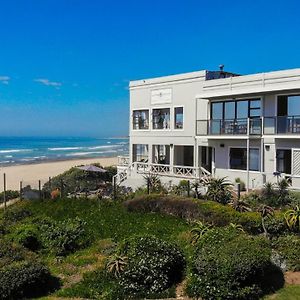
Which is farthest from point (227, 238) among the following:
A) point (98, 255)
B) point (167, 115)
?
point (167, 115)

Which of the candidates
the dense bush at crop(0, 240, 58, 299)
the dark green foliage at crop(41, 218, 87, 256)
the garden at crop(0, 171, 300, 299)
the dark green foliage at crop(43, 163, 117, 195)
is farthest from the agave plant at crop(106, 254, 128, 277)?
the dark green foliage at crop(43, 163, 117, 195)

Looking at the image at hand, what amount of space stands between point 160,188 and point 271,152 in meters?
6.49

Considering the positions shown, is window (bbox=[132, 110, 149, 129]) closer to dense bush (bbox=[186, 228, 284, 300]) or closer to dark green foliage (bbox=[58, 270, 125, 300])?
dark green foliage (bbox=[58, 270, 125, 300])

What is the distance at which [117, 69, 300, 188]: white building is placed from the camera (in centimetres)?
2350

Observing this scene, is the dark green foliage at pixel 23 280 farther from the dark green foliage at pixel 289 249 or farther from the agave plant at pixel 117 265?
the dark green foliage at pixel 289 249

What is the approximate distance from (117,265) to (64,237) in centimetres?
444

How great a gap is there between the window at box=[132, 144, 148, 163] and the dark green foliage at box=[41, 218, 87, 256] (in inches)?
630

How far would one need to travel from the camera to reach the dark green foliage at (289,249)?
39.8 ft

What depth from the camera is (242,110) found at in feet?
85.2

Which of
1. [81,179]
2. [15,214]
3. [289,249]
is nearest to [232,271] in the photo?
[289,249]

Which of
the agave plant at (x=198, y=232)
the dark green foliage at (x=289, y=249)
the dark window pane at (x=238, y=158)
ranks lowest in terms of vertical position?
the dark green foliage at (x=289, y=249)

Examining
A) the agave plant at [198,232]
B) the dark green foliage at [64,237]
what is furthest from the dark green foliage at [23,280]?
the agave plant at [198,232]

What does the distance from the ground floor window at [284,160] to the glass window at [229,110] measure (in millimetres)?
4128

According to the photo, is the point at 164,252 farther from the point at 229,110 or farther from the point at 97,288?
the point at 229,110
